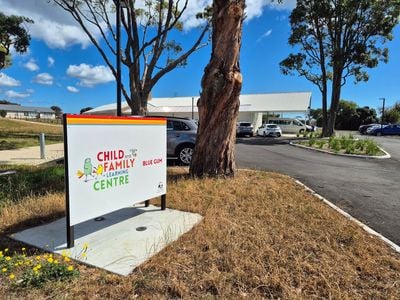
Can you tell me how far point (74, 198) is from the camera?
12.3 feet

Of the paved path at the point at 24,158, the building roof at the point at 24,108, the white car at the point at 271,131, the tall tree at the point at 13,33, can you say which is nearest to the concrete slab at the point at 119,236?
the paved path at the point at 24,158

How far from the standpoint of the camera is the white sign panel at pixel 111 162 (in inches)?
148

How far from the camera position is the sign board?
12.3 ft

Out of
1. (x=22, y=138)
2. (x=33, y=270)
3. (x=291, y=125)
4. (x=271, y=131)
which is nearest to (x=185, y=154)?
(x=33, y=270)

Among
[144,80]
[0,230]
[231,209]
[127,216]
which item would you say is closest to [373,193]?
[231,209]

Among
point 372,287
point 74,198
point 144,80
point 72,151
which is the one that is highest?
point 144,80

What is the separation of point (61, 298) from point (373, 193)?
6756 millimetres

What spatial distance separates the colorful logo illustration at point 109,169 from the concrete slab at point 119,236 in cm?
69

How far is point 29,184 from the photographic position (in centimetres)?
702

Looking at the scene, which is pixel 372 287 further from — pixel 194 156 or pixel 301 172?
pixel 301 172

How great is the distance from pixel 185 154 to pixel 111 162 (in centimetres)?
695

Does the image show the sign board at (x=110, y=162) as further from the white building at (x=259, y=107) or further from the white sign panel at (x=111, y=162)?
the white building at (x=259, y=107)

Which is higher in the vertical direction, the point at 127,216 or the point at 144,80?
the point at 144,80

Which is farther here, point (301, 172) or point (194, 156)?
point (301, 172)
